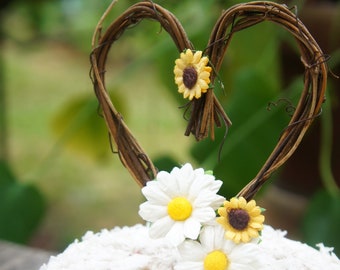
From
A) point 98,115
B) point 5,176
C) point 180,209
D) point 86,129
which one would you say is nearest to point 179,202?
point 180,209

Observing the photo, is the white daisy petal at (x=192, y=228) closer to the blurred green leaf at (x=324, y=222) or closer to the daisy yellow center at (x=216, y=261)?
the daisy yellow center at (x=216, y=261)

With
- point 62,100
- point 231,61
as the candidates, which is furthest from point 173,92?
point 62,100

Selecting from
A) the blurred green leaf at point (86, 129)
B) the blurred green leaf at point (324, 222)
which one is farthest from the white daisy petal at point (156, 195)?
the blurred green leaf at point (86, 129)

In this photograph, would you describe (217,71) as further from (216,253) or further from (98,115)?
(98,115)

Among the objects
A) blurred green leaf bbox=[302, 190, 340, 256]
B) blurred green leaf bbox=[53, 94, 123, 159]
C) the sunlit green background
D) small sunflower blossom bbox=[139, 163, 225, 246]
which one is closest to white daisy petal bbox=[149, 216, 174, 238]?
small sunflower blossom bbox=[139, 163, 225, 246]

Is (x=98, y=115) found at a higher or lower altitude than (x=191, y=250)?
higher

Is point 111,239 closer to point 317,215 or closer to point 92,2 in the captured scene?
point 317,215
